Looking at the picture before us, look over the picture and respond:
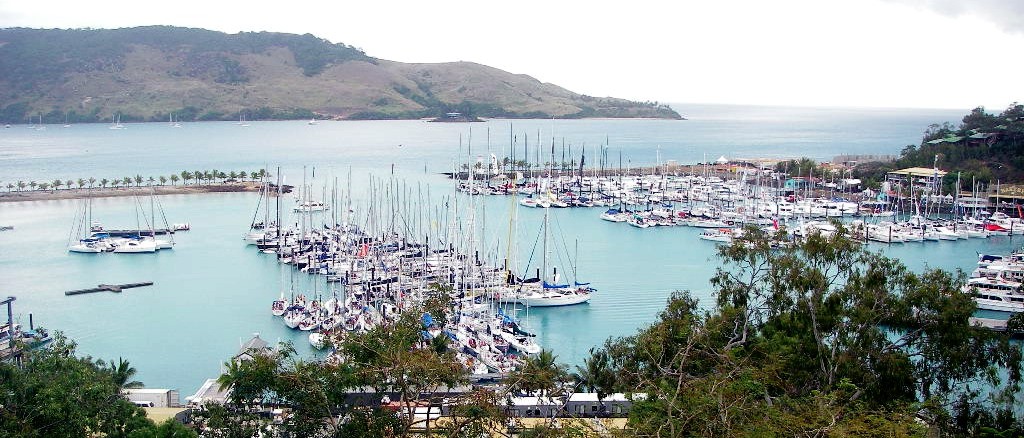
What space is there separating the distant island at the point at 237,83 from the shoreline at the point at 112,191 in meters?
81.2

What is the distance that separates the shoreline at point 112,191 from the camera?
49.3 metres

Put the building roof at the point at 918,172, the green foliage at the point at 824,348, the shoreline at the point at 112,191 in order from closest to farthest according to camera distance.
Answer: the green foliage at the point at 824,348 < the building roof at the point at 918,172 < the shoreline at the point at 112,191

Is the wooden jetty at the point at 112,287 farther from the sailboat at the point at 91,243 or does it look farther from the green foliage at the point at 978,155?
the green foliage at the point at 978,155

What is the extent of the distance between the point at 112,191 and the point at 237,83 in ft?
Result: 334

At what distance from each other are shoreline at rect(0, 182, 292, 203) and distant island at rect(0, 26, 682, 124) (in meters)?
81.2

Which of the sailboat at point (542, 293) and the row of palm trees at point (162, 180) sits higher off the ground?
the row of palm trees at point (162, 180)

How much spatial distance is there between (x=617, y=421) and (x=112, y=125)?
128 m

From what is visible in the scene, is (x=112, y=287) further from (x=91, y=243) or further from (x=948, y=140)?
(x=948, y=140)

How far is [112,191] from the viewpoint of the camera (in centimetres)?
5228

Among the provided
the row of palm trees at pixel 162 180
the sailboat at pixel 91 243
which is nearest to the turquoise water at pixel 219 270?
the sailboat at pixel 91 243

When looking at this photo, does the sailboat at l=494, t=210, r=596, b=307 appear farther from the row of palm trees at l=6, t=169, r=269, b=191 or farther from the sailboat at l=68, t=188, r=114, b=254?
the row of palm trees at l=6, t=169, r=269, b=191

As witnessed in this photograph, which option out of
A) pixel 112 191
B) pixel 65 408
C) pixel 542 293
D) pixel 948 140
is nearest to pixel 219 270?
pixel 542 293

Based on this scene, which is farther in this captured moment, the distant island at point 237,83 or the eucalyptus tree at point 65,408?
the distant island at point 237,83

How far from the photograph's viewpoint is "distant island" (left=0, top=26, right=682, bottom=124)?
437 feet
